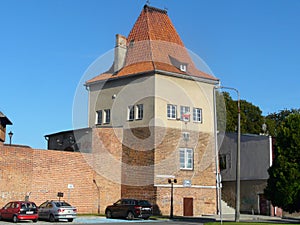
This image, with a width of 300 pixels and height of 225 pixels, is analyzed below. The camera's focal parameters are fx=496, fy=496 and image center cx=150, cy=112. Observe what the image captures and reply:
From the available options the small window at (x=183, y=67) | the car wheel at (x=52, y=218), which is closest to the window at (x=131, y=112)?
the small window at (x=183, y=67)

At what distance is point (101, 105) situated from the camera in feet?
149

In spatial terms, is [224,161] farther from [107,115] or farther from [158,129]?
[107,115]

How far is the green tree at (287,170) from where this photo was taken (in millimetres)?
29359

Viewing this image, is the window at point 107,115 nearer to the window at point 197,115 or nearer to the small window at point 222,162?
the window at point 197,115

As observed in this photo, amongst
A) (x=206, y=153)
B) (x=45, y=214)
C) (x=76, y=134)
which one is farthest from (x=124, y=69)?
(x=45, y=214)

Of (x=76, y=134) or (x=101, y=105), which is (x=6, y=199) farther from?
(x=101, y=105)

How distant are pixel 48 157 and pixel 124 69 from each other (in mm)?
11091

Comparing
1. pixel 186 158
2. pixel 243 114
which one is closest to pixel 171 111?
pixel 186 158

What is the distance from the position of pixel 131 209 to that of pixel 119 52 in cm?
1608

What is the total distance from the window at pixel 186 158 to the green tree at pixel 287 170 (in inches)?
473

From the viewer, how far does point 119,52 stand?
149ft

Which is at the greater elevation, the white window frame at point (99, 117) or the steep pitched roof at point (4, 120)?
the white window frame at point (99, 117)

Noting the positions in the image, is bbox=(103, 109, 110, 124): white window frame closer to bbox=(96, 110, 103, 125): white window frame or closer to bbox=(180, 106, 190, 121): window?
bbox=(96, 110, 103, 125): white window frame

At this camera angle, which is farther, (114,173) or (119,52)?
(119,52)
